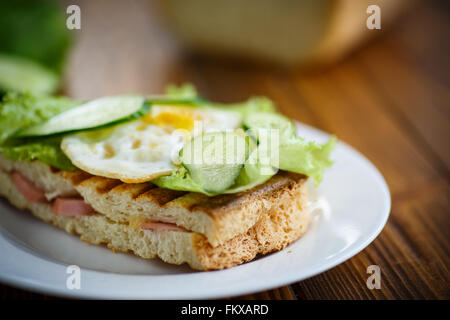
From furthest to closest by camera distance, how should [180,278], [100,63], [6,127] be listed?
[100,63], [6,127], [180,278]

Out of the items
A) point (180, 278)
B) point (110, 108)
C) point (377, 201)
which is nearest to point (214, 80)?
point (110, 108)

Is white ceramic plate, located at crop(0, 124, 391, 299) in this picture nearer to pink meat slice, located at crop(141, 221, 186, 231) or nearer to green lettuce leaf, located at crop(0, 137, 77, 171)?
pink meat slice, located at crop(141, 221, 186, 231)

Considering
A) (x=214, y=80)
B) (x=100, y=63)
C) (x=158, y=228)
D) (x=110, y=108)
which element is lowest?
(x=158, y=228)

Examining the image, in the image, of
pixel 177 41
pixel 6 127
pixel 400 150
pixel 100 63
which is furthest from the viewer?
pixel 177 41

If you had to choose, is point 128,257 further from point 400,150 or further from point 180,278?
point 400,150

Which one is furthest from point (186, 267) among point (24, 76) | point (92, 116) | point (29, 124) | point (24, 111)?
point (24, 76)

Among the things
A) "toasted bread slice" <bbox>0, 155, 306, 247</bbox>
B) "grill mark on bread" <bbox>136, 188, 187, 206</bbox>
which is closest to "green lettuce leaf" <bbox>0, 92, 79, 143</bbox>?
"toasted bread slice" <bbox>0, 155, 306, 247</bbox>
